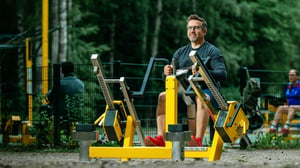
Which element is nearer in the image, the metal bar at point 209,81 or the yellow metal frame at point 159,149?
the yellow metal frame at point 159,149

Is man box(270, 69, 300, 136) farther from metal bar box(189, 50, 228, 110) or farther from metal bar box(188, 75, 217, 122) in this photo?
metal bar box(189, 50, 228, 110)

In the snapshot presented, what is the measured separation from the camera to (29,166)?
7.43 metres

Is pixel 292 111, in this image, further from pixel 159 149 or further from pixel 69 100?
pixel 159 149

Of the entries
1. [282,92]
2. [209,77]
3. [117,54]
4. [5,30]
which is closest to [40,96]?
[282,92]

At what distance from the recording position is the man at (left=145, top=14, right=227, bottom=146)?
8.99 m

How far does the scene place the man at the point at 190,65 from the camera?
8.99 meters

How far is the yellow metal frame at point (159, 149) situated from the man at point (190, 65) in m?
0.24

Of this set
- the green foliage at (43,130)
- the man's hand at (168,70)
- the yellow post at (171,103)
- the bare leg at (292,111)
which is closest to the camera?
the yellow post at (171,103)

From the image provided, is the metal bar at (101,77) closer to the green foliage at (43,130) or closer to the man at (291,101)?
the green foliage at (43,130)

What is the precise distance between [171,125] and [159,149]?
0.33 meters

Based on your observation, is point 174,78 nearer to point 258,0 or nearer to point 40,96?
point 40,96

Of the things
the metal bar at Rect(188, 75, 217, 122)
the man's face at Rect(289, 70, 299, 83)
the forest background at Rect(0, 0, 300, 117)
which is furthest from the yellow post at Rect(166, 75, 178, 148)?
the forest background at Rect(0, 0, 300, 117)

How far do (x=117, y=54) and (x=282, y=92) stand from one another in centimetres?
2192

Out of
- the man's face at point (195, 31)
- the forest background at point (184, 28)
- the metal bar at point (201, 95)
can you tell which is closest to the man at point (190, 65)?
the man's face at point (195, 31)
